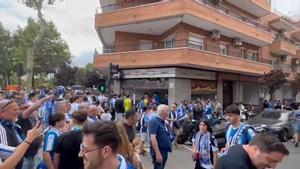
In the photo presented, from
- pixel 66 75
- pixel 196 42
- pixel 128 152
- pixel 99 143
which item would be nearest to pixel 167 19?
pixel 196 42

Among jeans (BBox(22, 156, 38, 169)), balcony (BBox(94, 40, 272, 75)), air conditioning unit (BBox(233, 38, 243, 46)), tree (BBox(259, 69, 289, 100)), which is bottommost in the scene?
jeans (BBox(22, 156, 38, 169))

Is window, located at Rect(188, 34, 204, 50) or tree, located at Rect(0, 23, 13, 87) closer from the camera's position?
window, located at Rect(188, 34, 204, 50)

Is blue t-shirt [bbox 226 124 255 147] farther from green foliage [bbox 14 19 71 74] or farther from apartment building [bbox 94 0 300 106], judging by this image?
green foliage [bbox 14 19 71 74]

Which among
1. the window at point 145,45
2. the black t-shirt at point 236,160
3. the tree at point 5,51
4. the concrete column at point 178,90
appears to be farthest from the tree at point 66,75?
the black t-shirt at point 236,160

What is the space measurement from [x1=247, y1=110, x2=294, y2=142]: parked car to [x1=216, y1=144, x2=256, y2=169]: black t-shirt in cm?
1430

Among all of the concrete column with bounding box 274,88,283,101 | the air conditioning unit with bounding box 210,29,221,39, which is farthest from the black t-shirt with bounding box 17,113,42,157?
the concrete column with bounding box 274,88,283,101

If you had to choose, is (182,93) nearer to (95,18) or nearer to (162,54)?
(162,54)

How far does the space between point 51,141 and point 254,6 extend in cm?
3260

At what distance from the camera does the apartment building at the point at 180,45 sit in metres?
25.0

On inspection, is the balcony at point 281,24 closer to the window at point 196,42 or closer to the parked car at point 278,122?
the window at point 196,42

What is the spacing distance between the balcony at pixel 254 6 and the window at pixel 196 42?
6554 mm

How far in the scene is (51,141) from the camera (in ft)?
17.2

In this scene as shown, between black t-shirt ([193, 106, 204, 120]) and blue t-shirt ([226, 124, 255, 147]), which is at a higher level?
blue t-shirt ([226, 124, 255, 147])

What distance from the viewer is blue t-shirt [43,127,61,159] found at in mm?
5172
